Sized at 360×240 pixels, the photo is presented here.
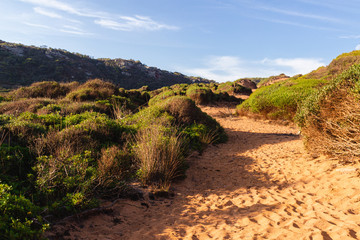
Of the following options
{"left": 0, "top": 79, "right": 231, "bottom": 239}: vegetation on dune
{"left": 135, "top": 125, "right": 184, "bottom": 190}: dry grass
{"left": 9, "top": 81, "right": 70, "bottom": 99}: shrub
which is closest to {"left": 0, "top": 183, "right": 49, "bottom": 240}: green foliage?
{"left": 0, "top": 79, "right": 231, "bottom": 239}: vegetation on dune

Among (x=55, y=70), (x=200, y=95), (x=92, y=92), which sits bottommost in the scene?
(x=92, y=92)

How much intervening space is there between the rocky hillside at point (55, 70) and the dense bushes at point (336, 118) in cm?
3483

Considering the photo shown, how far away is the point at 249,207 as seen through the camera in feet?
13.3

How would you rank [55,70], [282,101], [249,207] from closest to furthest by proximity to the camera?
[249,207], [282,101], [55,70]

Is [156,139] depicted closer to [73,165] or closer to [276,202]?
[73,165]

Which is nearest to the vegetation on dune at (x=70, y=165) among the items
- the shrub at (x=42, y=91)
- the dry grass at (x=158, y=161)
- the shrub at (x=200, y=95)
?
the dry grass at (x=158, y=161)

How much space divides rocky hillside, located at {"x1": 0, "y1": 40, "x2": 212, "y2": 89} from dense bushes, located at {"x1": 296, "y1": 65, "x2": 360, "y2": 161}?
114 ft

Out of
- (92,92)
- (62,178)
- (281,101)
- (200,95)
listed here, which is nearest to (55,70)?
(92,92)

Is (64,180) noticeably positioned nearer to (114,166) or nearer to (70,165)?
(70,165)

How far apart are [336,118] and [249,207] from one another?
3.39m

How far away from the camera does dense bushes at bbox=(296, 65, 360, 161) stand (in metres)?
4.82

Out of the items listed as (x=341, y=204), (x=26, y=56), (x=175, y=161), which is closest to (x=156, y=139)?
(x=175, y=161)

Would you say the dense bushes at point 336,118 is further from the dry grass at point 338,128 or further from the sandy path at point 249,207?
the sandy path at point 249,207

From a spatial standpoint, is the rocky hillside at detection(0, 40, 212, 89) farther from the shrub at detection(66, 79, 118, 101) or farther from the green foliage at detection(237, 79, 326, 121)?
the green foliage at detection(237, 79, 326, 121)
